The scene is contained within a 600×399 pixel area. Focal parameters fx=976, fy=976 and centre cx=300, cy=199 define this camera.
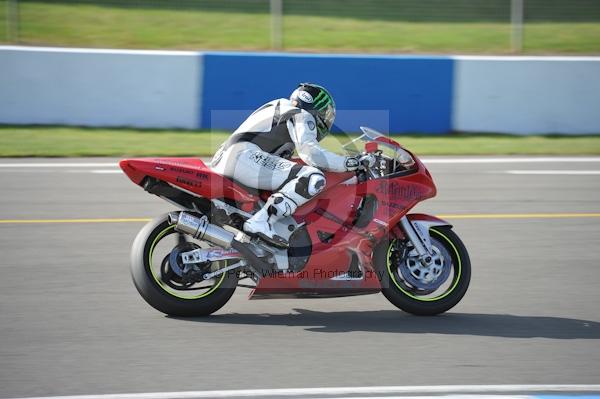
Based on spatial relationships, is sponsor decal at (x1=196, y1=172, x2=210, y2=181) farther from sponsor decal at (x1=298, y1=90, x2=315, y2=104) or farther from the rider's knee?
sponsor decal at (x1=298, y1=90, x2=315, y2=104)

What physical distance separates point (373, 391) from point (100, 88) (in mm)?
10320

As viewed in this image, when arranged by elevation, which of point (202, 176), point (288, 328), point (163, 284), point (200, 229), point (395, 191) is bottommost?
point (288, 328)

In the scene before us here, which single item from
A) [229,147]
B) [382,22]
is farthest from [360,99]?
[229,147]

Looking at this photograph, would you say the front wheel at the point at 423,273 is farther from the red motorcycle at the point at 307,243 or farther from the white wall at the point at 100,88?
the white wall at the point at 100,88

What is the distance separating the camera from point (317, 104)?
21.6ft

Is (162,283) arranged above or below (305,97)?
below

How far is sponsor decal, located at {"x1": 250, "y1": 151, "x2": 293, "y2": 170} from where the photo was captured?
664 cm

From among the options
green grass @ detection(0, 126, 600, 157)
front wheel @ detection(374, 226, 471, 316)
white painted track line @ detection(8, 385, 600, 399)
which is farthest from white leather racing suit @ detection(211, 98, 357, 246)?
green grass @ detection(0, 126, 600, 157)

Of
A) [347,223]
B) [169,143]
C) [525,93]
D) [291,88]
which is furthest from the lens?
[525,93]

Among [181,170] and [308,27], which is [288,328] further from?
[308,27]

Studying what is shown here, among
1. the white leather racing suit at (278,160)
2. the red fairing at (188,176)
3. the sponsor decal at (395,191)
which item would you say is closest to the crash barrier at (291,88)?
the white leather racing suit at (278,160)

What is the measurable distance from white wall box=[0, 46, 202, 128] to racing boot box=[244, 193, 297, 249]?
27.7 ft

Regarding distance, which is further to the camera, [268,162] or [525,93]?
[525,93]

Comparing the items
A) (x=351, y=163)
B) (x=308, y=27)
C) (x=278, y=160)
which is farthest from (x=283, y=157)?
(x=308, y=27)
